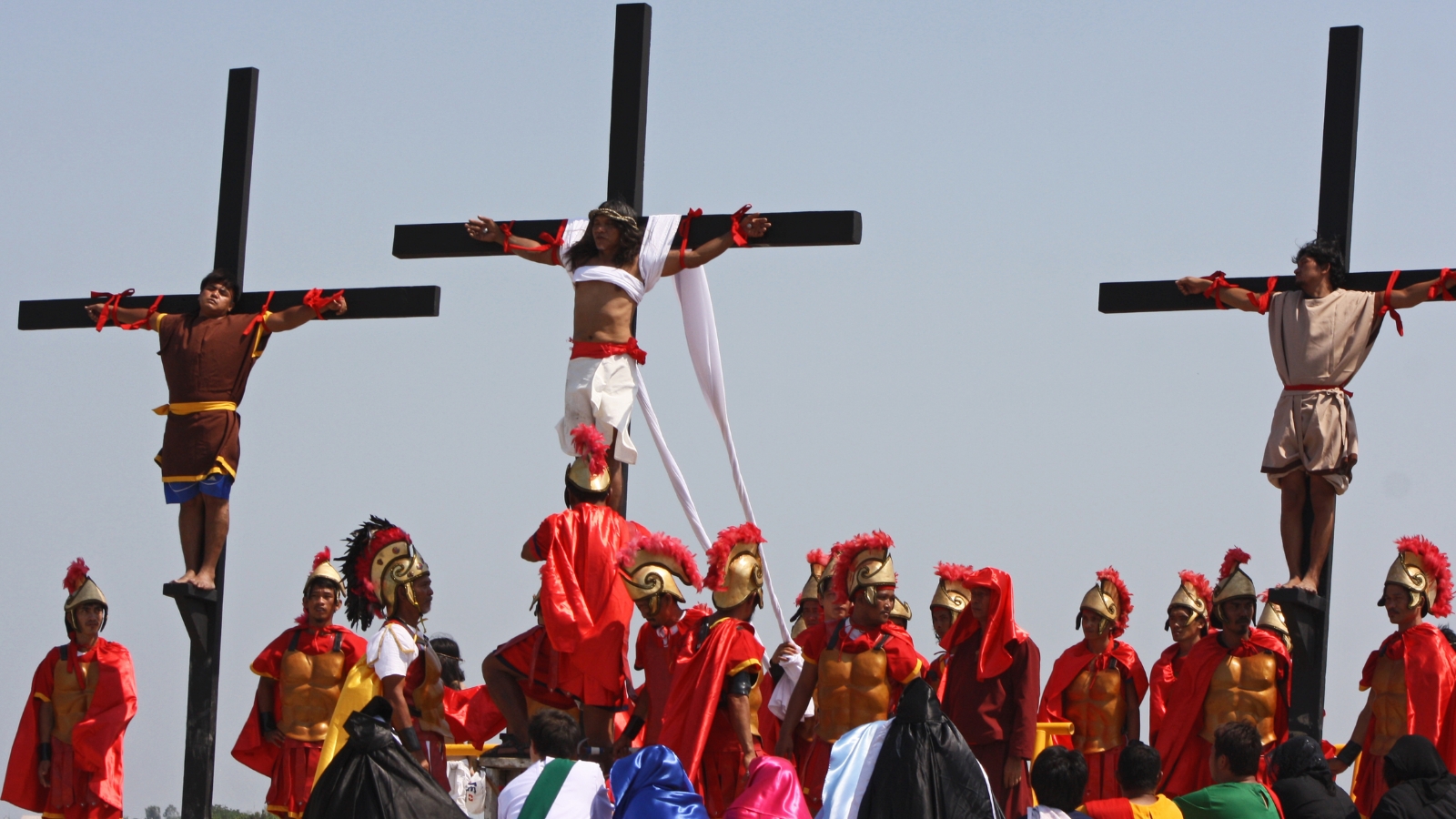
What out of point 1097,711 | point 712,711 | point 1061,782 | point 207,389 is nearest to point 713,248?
point 712,711

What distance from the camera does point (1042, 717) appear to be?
1236cm

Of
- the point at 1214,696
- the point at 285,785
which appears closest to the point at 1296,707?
the point at 1214,696

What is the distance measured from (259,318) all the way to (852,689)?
400 centimetres

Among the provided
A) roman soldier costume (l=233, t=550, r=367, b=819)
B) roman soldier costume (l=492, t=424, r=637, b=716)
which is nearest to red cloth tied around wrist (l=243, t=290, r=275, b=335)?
roman soldier costume (l=233, t=550, r=367, b=819)

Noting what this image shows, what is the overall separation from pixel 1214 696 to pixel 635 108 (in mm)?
4349

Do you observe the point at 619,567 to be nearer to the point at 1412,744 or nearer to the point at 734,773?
the point at 734,773

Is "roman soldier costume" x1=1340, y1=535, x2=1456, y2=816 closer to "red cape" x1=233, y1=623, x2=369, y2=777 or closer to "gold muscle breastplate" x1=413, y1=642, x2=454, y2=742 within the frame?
"gold muscle breastplate" x1=413, y1=642, x2=454, y2=742

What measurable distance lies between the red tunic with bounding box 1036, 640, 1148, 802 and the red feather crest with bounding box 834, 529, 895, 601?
7.84 ft

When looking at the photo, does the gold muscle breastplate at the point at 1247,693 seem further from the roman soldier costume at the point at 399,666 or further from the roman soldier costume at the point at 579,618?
the roman soldier costume at the point at 399,666

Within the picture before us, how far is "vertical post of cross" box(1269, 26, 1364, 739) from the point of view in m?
10.3

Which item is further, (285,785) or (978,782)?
(285,785)

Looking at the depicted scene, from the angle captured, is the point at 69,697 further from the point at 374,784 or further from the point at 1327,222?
the point at 1327,222

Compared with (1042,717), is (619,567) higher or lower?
higher

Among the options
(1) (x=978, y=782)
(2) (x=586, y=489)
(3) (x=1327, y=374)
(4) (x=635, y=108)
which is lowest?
(1) (x=978, y=782)
